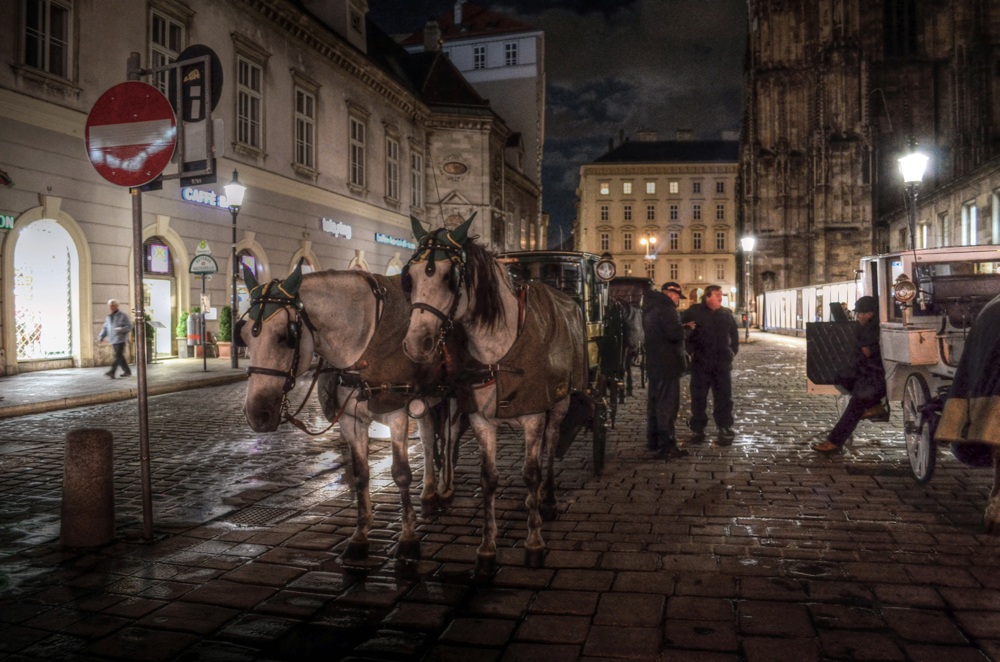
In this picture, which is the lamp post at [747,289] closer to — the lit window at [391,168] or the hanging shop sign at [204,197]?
the lit window at [391,168]

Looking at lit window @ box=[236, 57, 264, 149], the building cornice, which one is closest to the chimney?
the building cornice

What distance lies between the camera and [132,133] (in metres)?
4.90

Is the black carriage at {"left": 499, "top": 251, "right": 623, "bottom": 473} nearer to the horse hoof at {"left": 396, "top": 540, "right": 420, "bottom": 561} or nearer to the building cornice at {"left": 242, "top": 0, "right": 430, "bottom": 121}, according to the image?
the horse hoof at {"left": 396, "top": 540, "right": 420, "bottom": 561}

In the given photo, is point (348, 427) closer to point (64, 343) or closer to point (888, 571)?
point (888, 571)

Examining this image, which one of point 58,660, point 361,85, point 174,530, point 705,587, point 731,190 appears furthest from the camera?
point 731,190

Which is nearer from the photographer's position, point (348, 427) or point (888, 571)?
point (888, 571)

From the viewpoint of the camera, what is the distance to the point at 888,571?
4.19 metres

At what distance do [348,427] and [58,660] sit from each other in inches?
75.2

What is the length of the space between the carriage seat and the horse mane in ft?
16.4

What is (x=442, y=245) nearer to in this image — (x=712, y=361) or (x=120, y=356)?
(x=712, y=361)

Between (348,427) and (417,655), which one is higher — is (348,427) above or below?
above

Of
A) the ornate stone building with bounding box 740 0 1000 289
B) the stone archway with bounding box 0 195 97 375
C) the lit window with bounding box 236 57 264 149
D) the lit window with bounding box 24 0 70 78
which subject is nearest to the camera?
the stone archway with bounding box 0 195 97 375

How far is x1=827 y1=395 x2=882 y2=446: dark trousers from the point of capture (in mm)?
7477

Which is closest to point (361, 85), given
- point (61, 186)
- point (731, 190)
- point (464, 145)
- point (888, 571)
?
point (464, 145)
